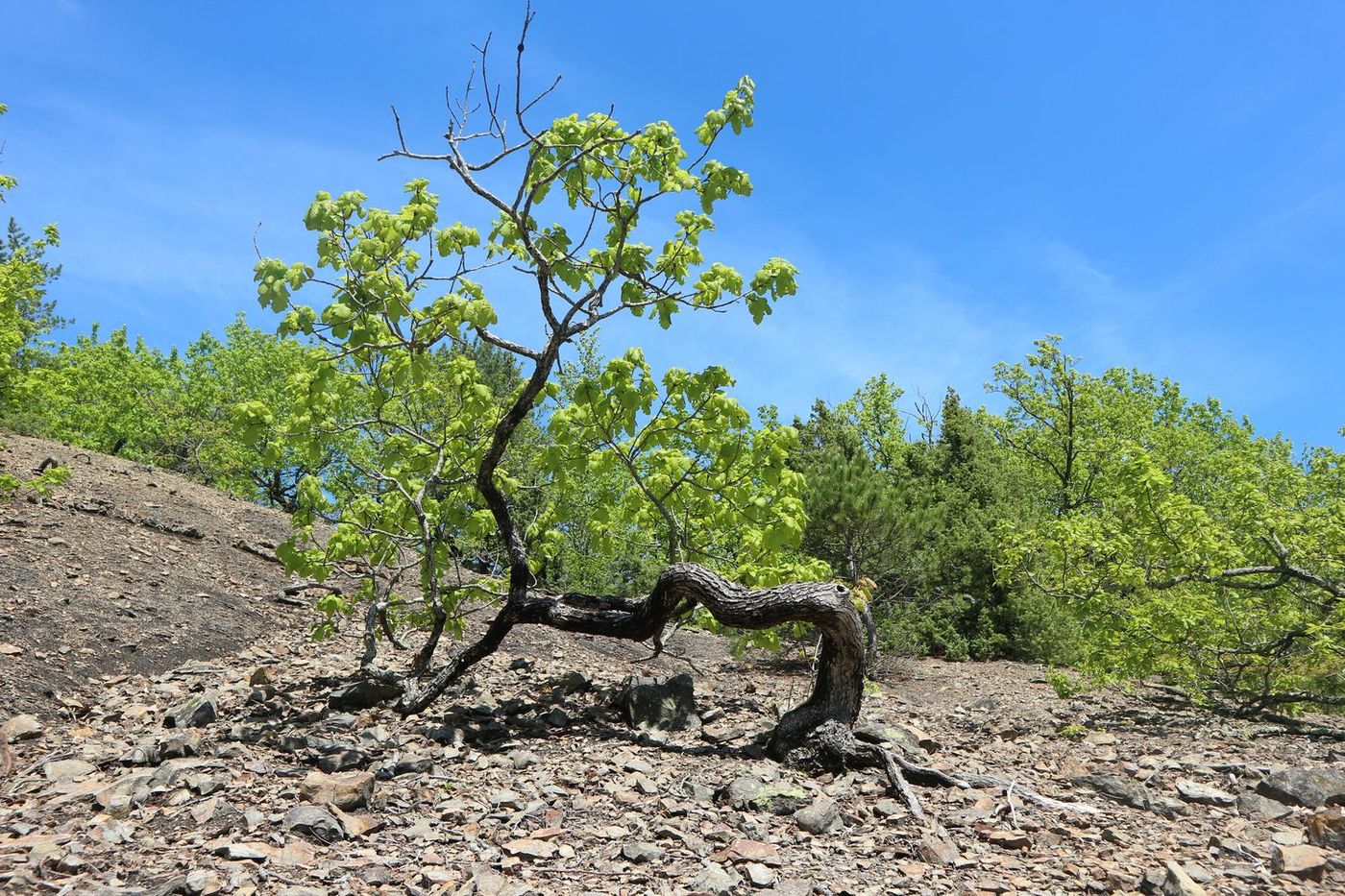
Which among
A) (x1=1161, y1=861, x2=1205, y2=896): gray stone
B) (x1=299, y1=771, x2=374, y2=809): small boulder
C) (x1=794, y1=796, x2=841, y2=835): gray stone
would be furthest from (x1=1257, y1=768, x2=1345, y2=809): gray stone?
(x1=299, y1=771, x2=374, y2=809): small boulder

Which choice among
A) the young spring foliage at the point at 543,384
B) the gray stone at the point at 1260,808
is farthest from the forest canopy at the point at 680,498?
the gray stone at the point at 1260,808

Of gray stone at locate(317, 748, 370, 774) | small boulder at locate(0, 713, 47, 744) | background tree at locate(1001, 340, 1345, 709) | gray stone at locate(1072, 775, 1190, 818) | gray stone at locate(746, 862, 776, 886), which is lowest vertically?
small boulder at locate(0, 713, 47, 744)

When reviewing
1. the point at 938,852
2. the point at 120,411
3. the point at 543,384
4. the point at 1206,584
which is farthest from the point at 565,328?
the point at 120,411

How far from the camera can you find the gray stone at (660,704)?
7.79 metres

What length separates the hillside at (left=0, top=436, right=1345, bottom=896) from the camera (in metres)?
4.77

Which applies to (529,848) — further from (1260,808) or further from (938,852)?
(1260,808)

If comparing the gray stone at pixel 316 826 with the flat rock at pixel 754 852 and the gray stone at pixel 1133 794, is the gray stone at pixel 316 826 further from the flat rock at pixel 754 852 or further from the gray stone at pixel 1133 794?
the gray stone at pixel 1133 794

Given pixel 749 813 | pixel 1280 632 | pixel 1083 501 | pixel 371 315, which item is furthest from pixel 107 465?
pixel 1083 501

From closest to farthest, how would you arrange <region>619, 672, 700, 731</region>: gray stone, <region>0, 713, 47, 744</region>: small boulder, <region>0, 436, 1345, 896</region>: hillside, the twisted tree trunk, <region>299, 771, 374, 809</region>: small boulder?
<region>0, 436, 1345, 896</region>: hillside
<region>299, 771, 374, 809</region>: small boulder
the twisted tree trunk
<region>0, 713, 47, 744</region>: small boulder
<region>619, 672, 700, 731</region>: gray stone

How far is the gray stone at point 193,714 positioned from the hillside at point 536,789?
2 centimetres

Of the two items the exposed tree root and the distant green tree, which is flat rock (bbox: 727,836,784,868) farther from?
the distant green tree

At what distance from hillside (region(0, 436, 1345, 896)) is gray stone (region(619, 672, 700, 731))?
171mm

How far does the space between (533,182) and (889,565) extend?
11209 millimetres

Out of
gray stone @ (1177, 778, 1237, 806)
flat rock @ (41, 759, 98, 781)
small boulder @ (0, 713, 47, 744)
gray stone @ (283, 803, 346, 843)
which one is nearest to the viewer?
gray stone @ (283, 803, 346, 843)
